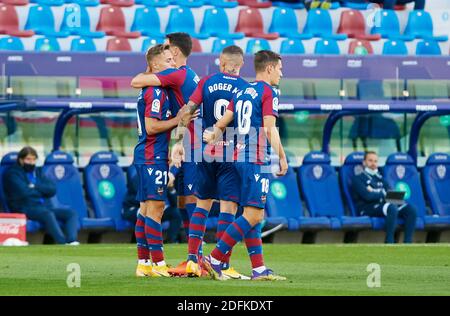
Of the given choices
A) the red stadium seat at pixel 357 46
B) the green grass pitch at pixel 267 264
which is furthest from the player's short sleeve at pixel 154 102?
the red stadium seat at pixel 357 46

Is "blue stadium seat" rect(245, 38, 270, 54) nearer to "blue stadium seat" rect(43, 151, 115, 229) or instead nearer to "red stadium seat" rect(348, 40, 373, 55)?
"red stadium seat" rect(348, 40, 373, 55)

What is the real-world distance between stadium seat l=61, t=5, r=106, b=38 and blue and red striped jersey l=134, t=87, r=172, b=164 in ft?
32.0

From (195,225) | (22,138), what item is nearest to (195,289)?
(195,225)

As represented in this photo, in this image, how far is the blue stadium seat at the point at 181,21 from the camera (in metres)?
22.6

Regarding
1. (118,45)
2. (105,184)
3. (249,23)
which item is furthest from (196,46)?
(105,184)

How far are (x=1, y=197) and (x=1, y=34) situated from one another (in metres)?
3.23

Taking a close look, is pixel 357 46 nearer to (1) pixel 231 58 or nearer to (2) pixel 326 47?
(2) pixel 326 47

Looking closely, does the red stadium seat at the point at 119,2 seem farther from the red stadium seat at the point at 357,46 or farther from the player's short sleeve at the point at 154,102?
the player's short sleeve at the point at 154,102

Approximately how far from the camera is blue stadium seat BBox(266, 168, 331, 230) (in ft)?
64.4

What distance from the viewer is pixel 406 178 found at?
822 inches

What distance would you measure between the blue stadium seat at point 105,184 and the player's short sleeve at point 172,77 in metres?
7.51

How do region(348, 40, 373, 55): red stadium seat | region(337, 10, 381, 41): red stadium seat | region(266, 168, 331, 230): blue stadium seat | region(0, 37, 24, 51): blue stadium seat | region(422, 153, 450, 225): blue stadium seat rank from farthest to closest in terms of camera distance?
region(337, 10, 381, 41): red stadium seat, region(348, 40, 373, 55): red stadium seat, region(422, 153, 450, 225): blue stadium seat, region(0, 37, 24, 51): blue stadium seat, region(266, 168, 331, 230): blue stadium seat

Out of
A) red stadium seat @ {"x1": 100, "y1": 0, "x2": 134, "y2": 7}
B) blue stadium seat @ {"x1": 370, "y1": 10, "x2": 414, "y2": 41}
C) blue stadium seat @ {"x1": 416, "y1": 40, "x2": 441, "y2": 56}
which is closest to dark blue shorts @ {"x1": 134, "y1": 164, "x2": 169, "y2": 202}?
red stadium seat @ {"x1": 100, "y1": 0, "x2": 134, "y2": 7}

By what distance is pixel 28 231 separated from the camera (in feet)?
59.4
